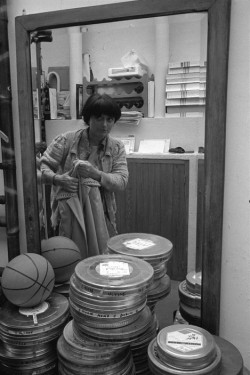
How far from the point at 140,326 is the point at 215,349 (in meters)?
0.28

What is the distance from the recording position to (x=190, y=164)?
1483 millimetres

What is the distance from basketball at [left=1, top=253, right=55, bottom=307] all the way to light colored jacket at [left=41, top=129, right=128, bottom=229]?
1.22ft

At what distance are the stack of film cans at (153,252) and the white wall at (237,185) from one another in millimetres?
257

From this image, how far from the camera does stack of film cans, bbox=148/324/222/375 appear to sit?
1146mm

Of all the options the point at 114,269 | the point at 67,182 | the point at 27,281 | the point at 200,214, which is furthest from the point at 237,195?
the point at 27,281

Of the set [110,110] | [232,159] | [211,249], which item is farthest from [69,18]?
[211,249]

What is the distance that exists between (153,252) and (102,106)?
70 cm

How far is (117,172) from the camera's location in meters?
1.61

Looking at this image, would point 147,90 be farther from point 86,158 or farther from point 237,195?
point 237,195

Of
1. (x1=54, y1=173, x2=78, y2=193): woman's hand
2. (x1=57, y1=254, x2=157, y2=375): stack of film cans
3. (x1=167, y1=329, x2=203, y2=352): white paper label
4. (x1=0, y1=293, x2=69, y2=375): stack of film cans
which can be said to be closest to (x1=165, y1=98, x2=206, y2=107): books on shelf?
(x1=54, y1=173, x2=78, y2=193): woman's hand

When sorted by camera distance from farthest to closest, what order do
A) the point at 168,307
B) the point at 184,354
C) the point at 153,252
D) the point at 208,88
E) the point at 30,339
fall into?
the point at 168,307
the point at 153,252
the point at 30,339
the point at 208,88
the point at 184,354

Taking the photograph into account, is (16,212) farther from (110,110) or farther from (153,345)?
(153,345)

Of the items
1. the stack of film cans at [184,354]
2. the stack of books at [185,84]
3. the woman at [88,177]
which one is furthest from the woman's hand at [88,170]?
the stack of film cans at [184,354]

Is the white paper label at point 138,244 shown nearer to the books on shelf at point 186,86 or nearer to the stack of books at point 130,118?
the stack of books at point 130,118
